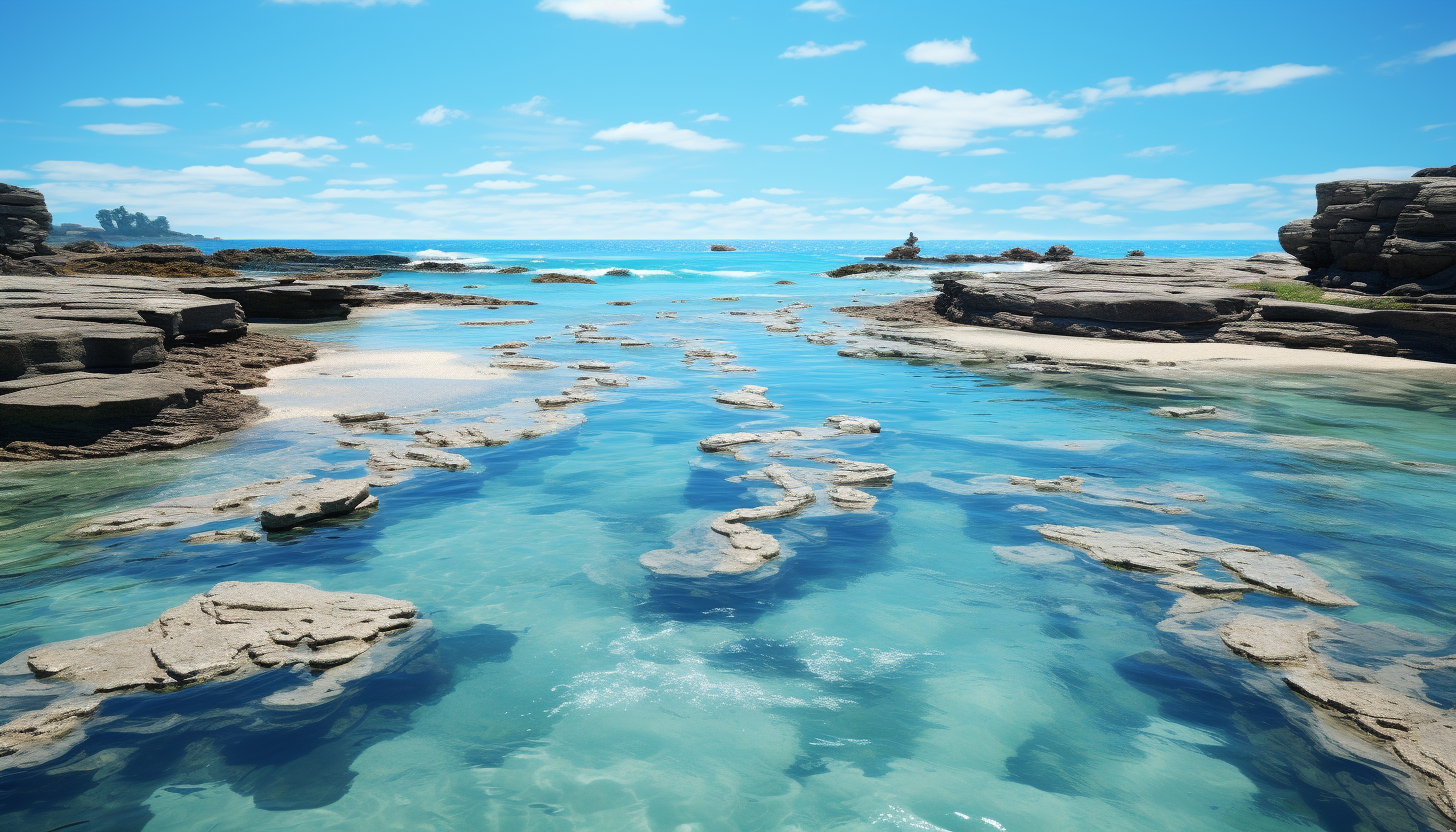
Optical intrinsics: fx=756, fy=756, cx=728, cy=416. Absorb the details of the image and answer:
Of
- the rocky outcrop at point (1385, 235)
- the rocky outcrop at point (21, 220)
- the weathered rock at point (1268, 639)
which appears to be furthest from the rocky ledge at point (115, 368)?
the rocky outcrop at point (1385, 235)

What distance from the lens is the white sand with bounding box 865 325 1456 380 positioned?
1516cm

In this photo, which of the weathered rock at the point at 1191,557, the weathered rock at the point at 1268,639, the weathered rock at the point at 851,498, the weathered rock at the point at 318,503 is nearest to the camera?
the weathered rock at the point at 1268,639

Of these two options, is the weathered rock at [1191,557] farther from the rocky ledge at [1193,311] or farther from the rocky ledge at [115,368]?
the rocky ledge at [1193,311]

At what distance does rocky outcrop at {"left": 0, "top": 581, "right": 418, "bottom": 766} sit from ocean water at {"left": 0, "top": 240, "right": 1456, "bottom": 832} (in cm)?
13

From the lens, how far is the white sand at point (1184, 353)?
15.2 m

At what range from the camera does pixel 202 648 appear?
424 cm

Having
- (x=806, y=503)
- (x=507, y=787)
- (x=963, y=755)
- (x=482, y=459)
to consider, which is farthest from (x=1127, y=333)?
(x=507, y=787)

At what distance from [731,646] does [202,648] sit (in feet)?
9.90

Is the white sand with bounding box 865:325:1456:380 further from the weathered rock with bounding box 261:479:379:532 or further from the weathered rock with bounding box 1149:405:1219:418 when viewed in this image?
the weathered rock with bounding box 261:479:379:532

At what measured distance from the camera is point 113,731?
3.69 meters

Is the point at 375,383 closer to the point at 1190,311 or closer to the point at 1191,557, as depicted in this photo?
the point at 1191,557

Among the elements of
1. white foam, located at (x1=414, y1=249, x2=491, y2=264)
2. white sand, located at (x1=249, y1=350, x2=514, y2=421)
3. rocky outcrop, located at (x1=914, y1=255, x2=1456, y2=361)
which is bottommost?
white sand, located at (x1=249, y1=350, x2=514, y2=421)

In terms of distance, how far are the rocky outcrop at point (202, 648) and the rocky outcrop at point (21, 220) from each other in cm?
2712

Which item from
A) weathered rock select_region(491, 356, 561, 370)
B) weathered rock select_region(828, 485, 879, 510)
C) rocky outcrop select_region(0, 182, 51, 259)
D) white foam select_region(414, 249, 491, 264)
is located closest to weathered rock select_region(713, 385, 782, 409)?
weathered rock select_region(828, 485, 879, 510)
